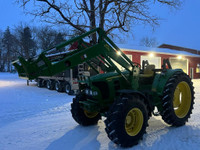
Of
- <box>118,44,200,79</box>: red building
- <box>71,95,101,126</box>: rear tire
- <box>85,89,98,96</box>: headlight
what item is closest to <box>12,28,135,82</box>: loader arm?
<box>85,89,98,96</box>: headlight

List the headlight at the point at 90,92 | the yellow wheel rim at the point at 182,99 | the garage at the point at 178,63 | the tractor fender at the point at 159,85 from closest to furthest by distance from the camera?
the headlight at the point at 90,92, the tractor fender at the point at 159,85, the yellow wheel rim at the point at 182,99, the garage at the point at 178,63

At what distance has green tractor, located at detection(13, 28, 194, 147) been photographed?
3113mm

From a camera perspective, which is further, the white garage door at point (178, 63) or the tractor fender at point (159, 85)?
the white garage door at point (178, 63)

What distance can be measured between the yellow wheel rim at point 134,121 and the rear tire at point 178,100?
90 centimetres

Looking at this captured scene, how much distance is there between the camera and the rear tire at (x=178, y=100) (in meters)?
4.01

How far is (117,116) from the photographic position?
3135 millimetres

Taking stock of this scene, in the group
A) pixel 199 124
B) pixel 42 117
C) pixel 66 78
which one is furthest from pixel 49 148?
pixel 66 78

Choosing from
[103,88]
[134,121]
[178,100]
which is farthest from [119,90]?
[178,100]

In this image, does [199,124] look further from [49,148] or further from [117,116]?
[49,148]

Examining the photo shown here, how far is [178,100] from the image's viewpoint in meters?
4.75

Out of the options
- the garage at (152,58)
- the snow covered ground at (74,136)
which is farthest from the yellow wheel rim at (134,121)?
the garage at (152,58)

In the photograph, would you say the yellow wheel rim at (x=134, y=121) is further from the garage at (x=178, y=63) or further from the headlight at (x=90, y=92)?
the garage at (x=178, y=63)

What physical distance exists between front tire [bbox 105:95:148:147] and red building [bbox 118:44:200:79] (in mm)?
14146

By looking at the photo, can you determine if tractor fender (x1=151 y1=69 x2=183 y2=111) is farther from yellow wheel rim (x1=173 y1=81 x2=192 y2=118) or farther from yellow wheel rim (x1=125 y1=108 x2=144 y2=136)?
yellow wheel rim (x1=125 y1=108 x2=144 y2=136)
